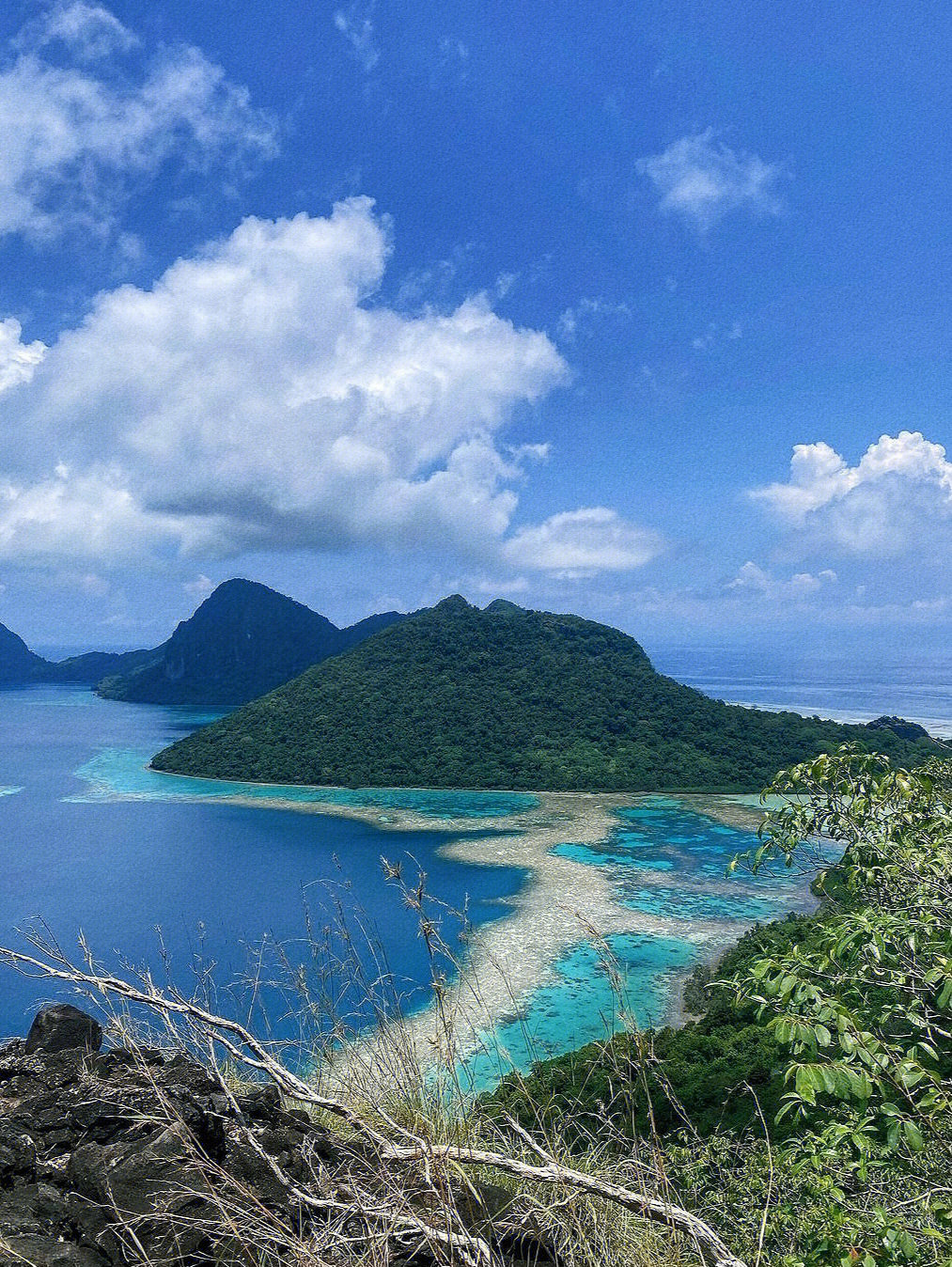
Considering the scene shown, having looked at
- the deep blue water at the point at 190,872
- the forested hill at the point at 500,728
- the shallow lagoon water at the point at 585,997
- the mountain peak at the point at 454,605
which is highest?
the mountain peak at the point at 454,605

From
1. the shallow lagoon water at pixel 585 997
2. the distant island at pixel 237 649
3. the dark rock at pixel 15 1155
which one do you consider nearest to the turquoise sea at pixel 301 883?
the shallow lagoon water at pixel 585 997

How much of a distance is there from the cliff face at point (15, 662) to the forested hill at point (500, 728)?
123202 mm

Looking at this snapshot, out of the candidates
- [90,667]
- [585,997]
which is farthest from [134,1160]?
[90,667]

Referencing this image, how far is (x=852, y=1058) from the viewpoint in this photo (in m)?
1.92

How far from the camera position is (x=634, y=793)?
157 feet

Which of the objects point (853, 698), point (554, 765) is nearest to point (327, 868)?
point (554, 765)

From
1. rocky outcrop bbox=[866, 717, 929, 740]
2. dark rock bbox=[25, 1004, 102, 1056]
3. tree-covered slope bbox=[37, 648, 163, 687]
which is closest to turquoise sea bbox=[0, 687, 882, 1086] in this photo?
dark rock bbox=[25, 1004, 102, 1056]

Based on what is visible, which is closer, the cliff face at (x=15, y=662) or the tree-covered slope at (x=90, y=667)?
the tree-covered slope at (x=90, y=667)

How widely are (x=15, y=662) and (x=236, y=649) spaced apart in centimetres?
7574

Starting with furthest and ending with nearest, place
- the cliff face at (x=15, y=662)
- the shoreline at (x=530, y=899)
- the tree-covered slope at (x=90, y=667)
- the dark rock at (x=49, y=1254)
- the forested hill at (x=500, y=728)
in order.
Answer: the cliff face at (x=15, y=662), the tree-covered slope at (x=90, y=667), the forested hill at (x=500, y=728), the shoreline at (x=530, y=899), the dark rock at (x=49, y=1254)

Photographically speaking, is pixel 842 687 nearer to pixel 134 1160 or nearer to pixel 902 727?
pixel 902 727

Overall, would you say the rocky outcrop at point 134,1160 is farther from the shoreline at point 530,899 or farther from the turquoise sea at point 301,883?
the turquoise sea at point 301,883

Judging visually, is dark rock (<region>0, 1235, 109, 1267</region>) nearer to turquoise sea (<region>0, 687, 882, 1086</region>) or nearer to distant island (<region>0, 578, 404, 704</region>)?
turquoise sea (<region>0, 687, 882, 1086</region>)

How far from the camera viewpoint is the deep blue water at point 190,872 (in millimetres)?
23953
